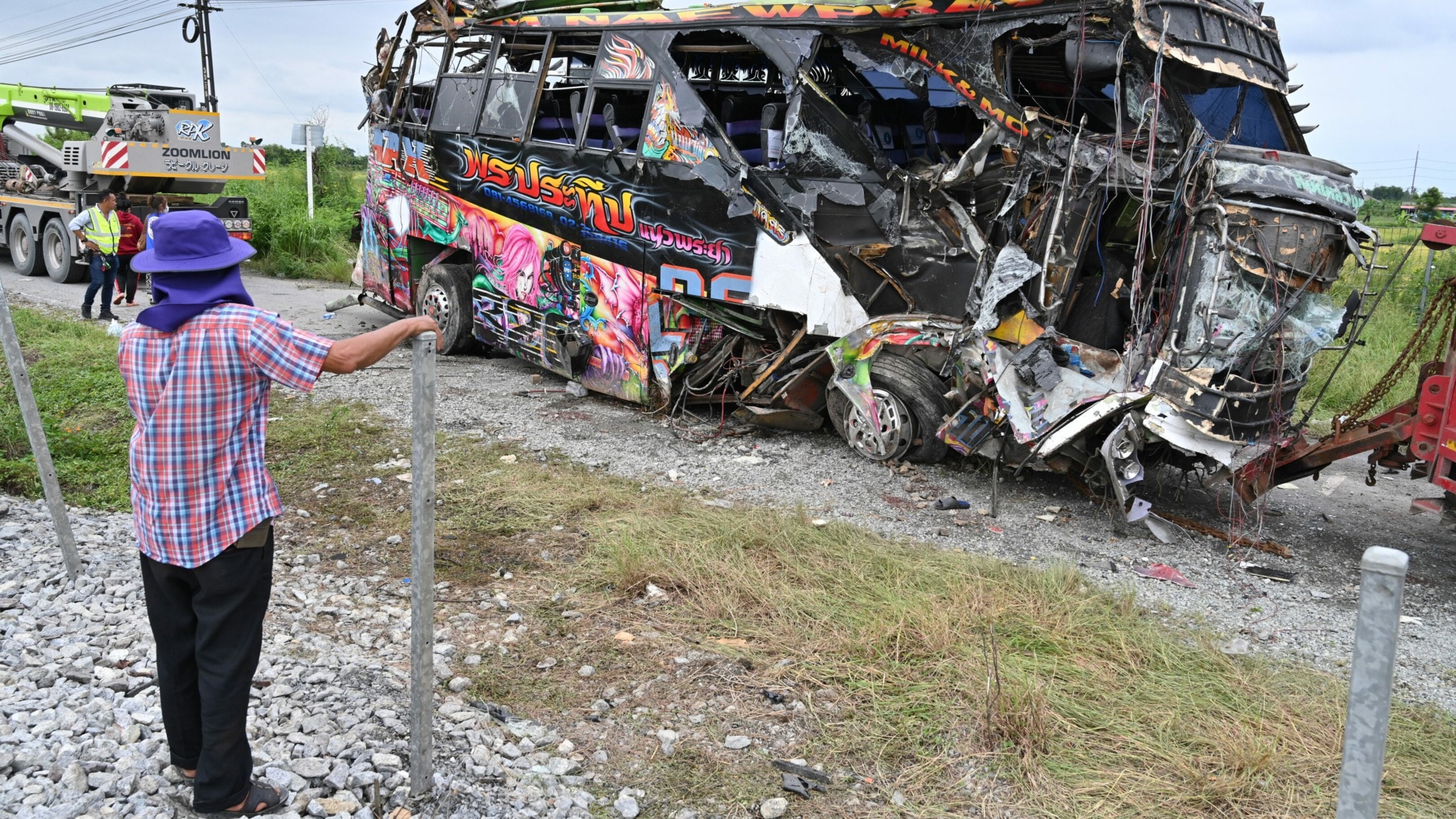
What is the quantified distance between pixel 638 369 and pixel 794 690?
4.06 metres

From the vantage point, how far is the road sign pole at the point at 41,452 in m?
4.61

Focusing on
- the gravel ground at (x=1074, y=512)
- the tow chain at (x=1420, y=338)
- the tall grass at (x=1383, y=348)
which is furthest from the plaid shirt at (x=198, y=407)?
the tall grass at (x=1383, y=348)

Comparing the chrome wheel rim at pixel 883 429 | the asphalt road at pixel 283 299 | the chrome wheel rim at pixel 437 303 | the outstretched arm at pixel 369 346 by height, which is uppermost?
the outstretched arm at pixel 369 346

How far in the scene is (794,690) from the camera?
12.9 feet

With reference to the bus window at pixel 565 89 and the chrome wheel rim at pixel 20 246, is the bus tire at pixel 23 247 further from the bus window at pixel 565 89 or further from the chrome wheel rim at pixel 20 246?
the bus window at pixel 565 89

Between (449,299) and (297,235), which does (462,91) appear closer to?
(449,299)

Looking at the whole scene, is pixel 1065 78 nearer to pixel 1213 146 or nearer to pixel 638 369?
pixel 1213 146

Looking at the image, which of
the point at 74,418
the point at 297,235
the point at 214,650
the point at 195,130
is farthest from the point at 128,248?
the point at 214,650

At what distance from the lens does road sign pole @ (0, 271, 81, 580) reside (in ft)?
15.1

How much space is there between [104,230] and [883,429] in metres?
9.24

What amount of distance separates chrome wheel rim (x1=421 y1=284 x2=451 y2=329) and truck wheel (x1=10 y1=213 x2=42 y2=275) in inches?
333

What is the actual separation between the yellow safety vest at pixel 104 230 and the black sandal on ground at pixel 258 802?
1012cm

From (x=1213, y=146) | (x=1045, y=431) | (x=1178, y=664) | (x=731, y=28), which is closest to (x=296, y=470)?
(x=731, y=28)

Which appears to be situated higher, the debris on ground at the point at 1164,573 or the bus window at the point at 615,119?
the bus window at the point at 615,119
